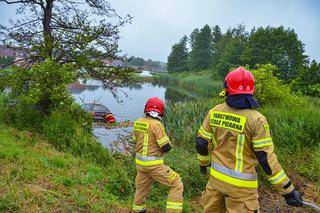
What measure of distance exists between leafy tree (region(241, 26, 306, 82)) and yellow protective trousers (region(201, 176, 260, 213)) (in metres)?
46.4

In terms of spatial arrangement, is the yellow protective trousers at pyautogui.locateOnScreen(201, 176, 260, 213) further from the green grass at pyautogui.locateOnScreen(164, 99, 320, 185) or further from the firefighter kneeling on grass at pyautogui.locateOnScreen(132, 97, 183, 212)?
the green grass at pyautogui.locateOnScreen(164, 99, 320, 185)

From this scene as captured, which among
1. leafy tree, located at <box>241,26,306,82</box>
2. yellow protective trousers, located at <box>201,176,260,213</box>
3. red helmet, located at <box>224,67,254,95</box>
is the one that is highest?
leafy tree, located at <box>241,26,306,82</box>

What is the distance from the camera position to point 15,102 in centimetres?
935

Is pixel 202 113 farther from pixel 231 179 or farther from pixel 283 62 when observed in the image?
pixel 283 62

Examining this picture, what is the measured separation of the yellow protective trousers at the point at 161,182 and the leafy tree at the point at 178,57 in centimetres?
8728

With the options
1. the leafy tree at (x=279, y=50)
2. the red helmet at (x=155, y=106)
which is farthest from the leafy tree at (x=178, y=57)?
the red helmet at (x=155, y=106)

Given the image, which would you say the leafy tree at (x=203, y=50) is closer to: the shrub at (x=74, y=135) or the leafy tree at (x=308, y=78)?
the leafy tree at (x=308, y=78)

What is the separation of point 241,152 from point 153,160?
156cm

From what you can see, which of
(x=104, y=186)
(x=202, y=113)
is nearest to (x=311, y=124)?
(x=202, y=113)

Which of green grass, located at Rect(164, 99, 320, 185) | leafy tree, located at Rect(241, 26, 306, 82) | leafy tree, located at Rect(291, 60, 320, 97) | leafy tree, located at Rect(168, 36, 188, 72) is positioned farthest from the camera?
leafy tree, located at Rect(168, 36, 188, 72)

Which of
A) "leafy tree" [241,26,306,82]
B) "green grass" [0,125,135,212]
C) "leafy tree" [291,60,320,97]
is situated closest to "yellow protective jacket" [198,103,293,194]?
"green grass" [0,125,135,212]

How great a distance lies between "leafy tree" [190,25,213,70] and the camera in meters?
81.4

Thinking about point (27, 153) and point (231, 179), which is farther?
point (27, 153)

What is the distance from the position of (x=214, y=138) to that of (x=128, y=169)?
138 inches
